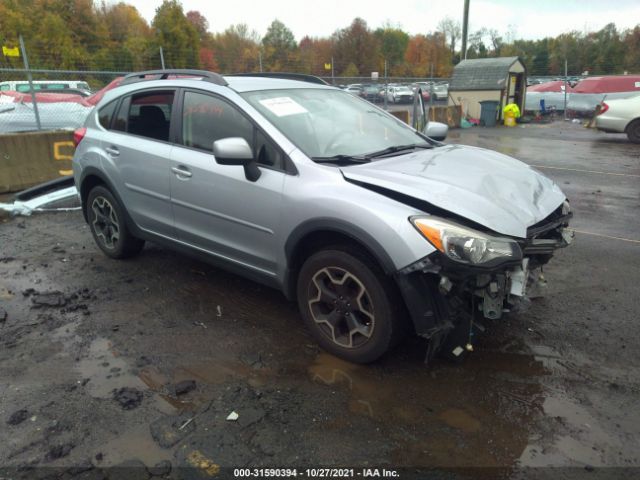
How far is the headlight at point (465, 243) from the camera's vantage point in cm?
277

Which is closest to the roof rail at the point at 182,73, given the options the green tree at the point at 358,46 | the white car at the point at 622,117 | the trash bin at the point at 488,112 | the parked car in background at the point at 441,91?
the white car at the point at 622,117

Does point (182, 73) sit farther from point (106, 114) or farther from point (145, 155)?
point (106, 114)

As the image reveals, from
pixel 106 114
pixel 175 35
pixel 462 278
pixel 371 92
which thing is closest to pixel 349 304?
pixel 462 278

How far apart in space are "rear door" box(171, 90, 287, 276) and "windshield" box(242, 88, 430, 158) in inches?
7.9

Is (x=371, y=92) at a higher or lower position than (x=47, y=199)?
higher

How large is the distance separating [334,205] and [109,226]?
2.99m

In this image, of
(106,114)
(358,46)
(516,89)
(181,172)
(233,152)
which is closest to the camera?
(233,152)

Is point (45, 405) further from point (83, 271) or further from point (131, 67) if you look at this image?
point (131, 67)

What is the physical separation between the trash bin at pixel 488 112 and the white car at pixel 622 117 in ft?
16.2

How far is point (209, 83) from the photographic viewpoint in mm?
4051

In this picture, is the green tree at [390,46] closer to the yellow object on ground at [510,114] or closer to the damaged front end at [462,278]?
the yellow object on ground at [510,114]

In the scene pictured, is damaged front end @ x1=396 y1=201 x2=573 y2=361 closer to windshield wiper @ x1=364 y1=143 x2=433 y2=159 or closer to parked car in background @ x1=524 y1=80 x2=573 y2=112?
windshield wiper @ x1=364 y1=143 x2=433 y2=159

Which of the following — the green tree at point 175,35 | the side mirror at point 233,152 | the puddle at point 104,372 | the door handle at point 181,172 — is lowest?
the puddle at point 104,372

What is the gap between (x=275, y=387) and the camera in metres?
3.06
